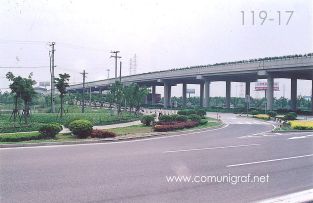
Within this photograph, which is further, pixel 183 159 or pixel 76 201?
pixel 183 159

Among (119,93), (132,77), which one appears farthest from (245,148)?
(132,77)

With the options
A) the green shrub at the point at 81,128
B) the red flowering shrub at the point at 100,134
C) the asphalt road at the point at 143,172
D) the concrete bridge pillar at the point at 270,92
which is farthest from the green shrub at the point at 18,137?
the concrete bridge pillar at the point at 270,92

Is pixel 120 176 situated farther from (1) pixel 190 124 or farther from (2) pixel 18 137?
(1) pixel 190 124

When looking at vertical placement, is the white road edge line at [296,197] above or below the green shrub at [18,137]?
below

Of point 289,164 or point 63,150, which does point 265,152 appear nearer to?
point 289,164

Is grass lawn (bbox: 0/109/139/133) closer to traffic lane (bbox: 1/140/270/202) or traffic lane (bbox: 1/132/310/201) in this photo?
traffic lane (bbox: 1/132/310/201)

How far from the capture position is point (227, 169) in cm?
1217

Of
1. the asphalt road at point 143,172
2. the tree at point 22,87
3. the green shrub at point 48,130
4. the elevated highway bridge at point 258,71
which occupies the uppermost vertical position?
the elevated highway bridge at point 258,71

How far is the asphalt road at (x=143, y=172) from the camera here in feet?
28.8

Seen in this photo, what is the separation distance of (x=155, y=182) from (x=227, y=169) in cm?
319

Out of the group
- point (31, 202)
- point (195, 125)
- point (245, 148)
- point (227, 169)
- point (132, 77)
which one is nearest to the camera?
point (31, 202)

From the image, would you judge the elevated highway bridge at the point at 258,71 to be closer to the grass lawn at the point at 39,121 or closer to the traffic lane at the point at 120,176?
the grass lawn at the point at 39,121

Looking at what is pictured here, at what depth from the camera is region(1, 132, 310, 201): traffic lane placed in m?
8.97

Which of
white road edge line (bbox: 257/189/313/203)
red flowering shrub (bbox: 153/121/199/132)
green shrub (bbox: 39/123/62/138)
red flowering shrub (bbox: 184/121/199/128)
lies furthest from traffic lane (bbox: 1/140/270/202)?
red flowering shrub (bbox: 184/121/199/128)
